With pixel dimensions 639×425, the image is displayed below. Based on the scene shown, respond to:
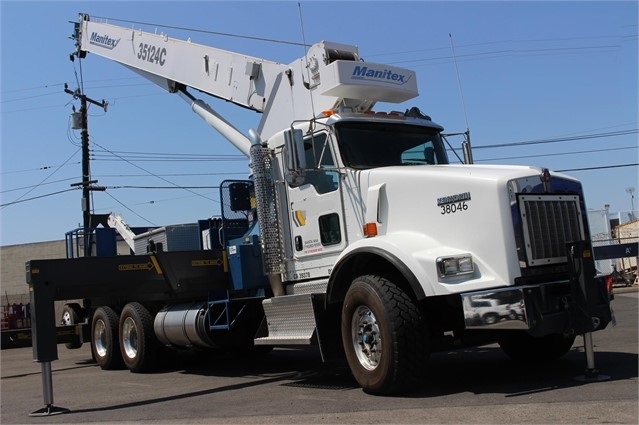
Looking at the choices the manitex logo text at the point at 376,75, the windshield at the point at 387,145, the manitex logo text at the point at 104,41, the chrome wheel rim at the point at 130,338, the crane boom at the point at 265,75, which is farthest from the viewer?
the manitex logo text at the point at 104,41

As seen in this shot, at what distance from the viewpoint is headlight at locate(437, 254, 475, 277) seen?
6.18m

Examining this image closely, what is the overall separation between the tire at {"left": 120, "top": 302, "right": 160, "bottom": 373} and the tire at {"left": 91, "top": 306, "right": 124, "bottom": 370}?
0.96 ft

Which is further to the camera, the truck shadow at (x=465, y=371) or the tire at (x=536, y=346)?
the tire at (x=536, y=346)

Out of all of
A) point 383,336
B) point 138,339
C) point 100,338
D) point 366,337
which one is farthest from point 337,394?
point 100,338

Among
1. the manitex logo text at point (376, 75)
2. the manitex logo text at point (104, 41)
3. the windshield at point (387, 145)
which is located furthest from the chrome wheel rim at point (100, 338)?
the manitex logo text at point (376, 75)

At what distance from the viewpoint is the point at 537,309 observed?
5922 millimetres

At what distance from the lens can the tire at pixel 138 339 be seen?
10.7m

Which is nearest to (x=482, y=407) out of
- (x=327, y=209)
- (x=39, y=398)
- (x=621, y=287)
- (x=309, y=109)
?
(x=327, y=209)

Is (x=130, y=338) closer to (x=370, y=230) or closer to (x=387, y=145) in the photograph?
(x=370, y=230)

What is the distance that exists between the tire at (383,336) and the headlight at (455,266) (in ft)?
1.85

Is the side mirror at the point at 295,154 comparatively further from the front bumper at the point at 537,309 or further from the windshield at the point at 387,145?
the front bumper at the point at 537,309

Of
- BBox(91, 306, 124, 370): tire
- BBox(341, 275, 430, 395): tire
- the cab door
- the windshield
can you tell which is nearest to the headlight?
BBox(341, 275, 430, 395): tire

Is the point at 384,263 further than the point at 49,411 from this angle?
No

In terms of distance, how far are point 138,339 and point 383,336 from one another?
569 centimetres
